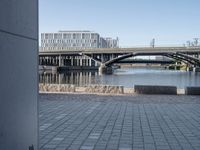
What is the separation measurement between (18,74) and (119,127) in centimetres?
492

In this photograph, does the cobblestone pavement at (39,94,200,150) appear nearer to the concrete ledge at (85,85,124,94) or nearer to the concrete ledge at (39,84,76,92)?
the concrete ledge at (85,85,124,94)

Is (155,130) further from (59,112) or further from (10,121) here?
(10,121)

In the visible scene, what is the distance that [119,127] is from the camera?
307 inches

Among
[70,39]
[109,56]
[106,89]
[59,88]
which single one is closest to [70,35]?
[70,39]

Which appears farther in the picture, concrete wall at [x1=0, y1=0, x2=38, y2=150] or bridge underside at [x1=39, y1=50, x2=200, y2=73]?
bridge underside at [x1=39, y1=50, x2=200, y2=73]

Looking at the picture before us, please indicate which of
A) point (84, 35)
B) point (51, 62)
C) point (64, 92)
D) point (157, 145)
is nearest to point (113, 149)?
point (157, 145)

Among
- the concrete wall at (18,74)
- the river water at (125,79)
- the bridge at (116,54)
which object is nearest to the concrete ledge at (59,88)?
the concrete wall at (18,74)

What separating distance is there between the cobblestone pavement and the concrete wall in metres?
2.48

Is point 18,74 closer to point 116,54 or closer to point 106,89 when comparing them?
point 106,89

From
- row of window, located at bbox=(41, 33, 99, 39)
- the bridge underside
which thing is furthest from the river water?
row of window, located at bbox=(41, 33, 99, 39)

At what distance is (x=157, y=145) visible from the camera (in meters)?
6.09

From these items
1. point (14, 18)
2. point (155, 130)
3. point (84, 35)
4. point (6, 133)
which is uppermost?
point (84, 35)

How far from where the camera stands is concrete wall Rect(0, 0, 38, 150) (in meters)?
2.82

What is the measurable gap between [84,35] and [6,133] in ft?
401
